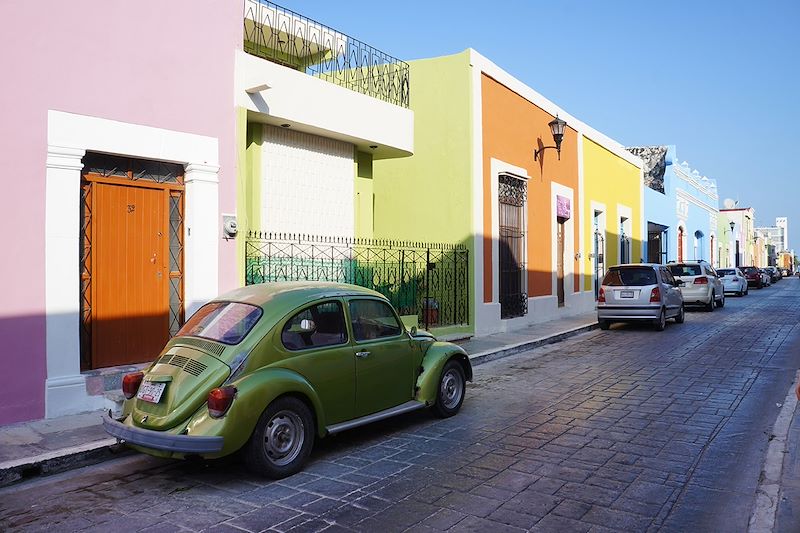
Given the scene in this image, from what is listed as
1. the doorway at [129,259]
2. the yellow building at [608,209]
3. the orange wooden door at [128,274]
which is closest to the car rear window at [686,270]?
the yellow building at [608,209]

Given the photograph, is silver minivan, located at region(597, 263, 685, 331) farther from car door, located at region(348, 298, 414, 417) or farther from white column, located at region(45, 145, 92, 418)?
white column, located at region(45, 145, 92, 418)

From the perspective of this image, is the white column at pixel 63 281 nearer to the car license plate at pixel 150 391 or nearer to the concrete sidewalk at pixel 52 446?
the concrete sidewalk at pixel 52 446

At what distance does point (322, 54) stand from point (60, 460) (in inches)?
429

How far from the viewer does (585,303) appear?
22.4m

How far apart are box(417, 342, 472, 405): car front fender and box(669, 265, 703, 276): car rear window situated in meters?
17.9

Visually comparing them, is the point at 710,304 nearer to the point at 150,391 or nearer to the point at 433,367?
the point at 433,367

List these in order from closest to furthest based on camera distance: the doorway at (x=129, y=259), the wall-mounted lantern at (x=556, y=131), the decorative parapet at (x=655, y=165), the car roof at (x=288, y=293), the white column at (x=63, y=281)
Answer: the car roof at (x=288, y=293) < the white column at (x=63, y=281) < the doorway at (x=129, y=259) < the wall-mounted lantern at (x=556, y=131) < the decorative parapet at (x=655, y=165)

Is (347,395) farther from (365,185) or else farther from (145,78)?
(365,185)

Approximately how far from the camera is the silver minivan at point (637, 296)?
16.0 metres

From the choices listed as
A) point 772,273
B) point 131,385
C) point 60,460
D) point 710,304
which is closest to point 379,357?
point 131,385

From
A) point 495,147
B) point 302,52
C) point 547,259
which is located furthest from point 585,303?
point 302,52

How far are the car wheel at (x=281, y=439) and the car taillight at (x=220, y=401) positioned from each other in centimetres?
34

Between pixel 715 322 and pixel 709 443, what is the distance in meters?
13.8

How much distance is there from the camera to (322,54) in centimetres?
1437
